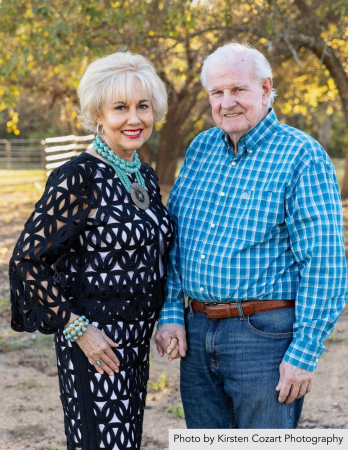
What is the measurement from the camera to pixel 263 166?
2.27 meters

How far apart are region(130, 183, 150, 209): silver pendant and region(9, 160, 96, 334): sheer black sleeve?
7.8 inches

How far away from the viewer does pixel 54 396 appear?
431 cm

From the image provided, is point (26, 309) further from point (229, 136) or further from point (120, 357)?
point (229, 136)

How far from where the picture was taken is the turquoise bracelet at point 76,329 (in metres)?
2.27

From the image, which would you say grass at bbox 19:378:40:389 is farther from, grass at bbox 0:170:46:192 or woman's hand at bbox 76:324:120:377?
grass at bbox 0:170:46:192

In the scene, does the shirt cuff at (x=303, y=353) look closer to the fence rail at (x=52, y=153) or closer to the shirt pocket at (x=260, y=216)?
the shirt pocket at (x=260, y=216)

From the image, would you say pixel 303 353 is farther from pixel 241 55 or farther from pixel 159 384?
pixel 159 384

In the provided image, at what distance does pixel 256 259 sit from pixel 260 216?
6.3 inches

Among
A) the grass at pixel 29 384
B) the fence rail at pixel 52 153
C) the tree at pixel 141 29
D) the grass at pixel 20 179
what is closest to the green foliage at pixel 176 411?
the grass at pixel 29 384

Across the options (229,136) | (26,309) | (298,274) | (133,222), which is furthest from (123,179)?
(298,274)

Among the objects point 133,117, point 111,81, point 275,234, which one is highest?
point 111,81

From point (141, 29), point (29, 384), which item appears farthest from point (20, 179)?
point (29, 384)

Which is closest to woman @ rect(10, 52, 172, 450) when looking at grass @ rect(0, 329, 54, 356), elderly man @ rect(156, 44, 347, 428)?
elderly man @ rect(156, 44, 347, 428)

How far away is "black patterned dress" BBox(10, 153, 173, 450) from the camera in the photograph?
2.24m
